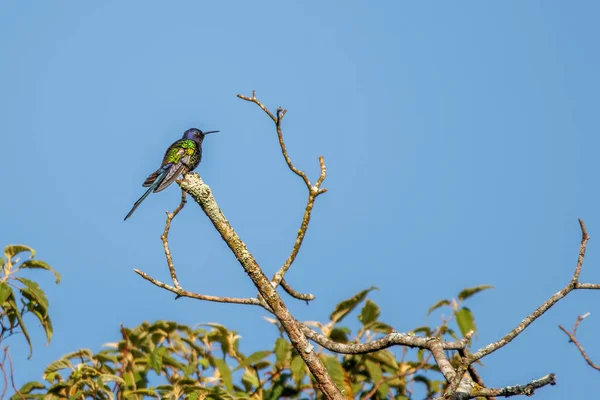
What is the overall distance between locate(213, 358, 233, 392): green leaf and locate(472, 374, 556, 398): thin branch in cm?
442

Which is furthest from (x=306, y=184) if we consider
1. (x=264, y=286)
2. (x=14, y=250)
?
(x=14, y=250)

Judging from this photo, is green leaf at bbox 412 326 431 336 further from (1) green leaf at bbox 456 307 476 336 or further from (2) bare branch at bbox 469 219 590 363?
(2) bare branch at bbox 469 219 590 363

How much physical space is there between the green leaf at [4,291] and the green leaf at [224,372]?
217 centimetres

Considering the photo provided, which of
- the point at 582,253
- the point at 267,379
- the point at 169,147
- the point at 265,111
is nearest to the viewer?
the point at 582,253

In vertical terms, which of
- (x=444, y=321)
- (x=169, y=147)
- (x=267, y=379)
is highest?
(x=169, y=147)

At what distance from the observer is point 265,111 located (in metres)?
5.67

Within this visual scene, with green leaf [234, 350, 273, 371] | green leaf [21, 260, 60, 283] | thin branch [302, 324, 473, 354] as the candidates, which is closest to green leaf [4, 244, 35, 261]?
green leaf [21, 260, 60, 283]

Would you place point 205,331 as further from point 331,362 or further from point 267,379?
point 331,362

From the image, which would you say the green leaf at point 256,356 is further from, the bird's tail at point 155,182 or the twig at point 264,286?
the twig at point 264,286

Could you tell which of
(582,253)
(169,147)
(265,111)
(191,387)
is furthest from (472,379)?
(169,147)

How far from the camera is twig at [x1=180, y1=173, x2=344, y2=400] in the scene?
5.13 meters

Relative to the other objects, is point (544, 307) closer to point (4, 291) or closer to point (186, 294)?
point (186, 294)

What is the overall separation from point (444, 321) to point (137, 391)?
2.97 metres

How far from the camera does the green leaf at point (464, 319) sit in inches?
321
